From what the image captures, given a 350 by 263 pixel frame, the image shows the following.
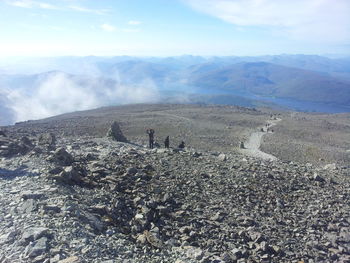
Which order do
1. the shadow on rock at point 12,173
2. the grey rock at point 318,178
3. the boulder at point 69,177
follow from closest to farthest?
the boulder at point 69,177, the shadow on rock at point 12,173, the grey rock at point 318,178

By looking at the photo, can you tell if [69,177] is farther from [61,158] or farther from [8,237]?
[8,237]

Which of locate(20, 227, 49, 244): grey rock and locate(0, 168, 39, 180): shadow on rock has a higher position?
locate(0, 168, 39, 180): shadow on rock

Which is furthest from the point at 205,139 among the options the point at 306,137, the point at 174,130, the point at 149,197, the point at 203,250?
the point at 203,250

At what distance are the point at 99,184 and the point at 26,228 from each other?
441 centimetres

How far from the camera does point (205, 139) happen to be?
45.6 metres

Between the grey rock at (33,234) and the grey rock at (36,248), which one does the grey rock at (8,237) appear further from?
the grey rock at (36,248)

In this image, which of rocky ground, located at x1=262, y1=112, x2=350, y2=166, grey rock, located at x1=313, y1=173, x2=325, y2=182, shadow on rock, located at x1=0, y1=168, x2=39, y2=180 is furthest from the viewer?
rocky ground, located at x1=262, y1=112, x2=350, y2=166

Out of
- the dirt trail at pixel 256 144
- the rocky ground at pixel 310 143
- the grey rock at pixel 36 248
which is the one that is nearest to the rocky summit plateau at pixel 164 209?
the grey rock at pixel 36 248

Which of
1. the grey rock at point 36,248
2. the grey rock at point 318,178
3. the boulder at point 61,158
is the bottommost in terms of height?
the grey rock at point 318,178

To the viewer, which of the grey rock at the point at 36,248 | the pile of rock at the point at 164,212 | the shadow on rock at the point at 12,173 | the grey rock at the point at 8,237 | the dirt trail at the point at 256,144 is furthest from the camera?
the dirt trail at the point at 256,144

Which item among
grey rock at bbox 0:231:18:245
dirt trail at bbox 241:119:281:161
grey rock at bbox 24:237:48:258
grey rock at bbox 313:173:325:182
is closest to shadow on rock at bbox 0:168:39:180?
grey rock at bbox 0:231:18:245

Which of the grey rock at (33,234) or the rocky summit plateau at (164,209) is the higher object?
the grey rock at (33,234)

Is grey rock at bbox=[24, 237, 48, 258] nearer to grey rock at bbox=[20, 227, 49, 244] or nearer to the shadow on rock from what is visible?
grey rock at bbox=[20, 227, 49, 244]

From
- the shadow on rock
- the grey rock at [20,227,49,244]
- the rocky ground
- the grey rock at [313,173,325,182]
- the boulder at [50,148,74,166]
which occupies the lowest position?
the rocky ground
